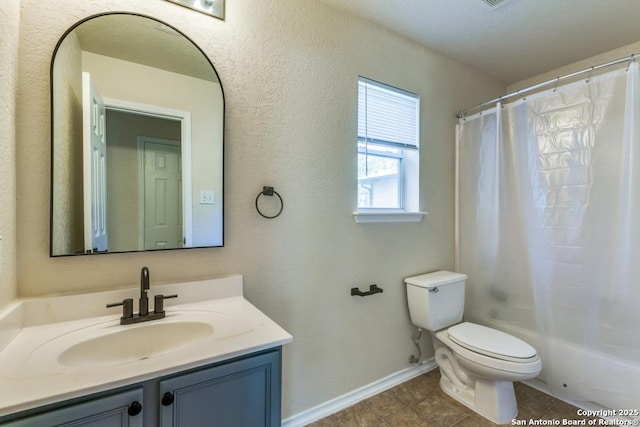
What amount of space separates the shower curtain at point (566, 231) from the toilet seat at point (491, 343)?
322mm

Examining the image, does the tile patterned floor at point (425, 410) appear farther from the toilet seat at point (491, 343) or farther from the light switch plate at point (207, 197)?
the light switch plate at point (207, 197)

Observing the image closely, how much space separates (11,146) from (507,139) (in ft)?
8.61

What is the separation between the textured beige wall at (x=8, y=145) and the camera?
3.07ft

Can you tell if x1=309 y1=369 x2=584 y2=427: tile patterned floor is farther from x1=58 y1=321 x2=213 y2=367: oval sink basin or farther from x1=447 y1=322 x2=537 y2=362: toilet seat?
x1=58 y1=321 x2=213 y2=367: oval sink basin

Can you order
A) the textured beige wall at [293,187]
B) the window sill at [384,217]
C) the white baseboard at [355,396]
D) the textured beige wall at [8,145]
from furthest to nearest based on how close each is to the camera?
the window sill at [384,217] → the white baseboard at [355,396] → the textured beige wall at [293,187] → the textured beige wall at [8,145]

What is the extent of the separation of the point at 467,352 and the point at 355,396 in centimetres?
73

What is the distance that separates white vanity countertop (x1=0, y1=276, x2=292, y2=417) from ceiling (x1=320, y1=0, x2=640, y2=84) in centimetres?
174

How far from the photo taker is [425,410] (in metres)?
1.76

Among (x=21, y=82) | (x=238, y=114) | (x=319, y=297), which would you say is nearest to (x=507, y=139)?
(x=319, y=297)

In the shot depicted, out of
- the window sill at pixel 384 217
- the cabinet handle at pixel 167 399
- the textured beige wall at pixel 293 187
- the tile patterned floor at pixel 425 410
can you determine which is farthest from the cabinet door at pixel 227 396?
the window sill at pixel 384 217

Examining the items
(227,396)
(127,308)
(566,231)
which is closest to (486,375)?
(566,231)

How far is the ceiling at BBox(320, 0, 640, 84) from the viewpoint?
5.54ft

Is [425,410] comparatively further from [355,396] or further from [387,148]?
[387,148]

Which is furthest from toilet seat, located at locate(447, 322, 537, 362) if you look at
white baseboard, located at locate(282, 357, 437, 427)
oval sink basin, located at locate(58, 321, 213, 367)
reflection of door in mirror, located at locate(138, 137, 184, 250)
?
reflection of door in mirror, located at locate(138, 137, 184, 250)
